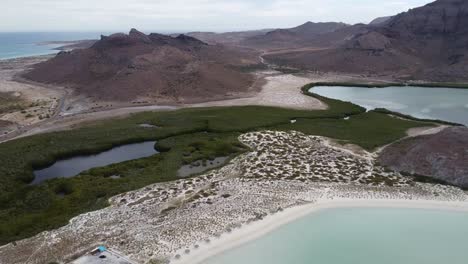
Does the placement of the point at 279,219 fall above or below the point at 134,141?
below

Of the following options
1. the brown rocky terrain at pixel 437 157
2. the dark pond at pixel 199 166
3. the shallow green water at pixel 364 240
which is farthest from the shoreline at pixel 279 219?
the dark pond at pixel 199 166

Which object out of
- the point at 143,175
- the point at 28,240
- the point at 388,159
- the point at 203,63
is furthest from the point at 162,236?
the point at 203,63

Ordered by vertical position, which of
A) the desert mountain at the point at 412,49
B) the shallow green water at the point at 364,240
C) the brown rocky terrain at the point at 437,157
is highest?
the desert mountain at the point at 412,49

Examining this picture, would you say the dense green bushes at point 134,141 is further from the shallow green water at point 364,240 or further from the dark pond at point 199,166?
the shallow green water at point 364,240

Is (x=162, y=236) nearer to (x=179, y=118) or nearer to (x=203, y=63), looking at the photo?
(x=179, y=118)

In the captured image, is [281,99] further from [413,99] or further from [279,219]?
[279,219]

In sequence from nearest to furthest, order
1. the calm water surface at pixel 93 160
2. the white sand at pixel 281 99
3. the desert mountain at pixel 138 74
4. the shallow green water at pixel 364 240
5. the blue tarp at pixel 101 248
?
the blue tarp at pixel 101 248 → the shallow green water at pixel 364 240 → the calm water surface at pixel 93 160 → the white sand at pixel 281 99 → the desert mountain at pixel 138 74

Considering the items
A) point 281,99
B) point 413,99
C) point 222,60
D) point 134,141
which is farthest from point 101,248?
point 222,60
